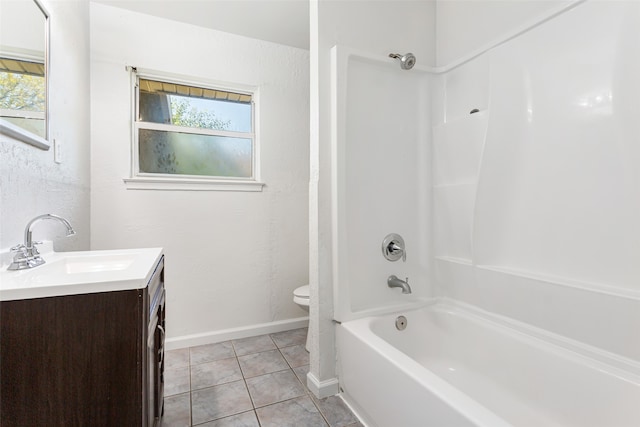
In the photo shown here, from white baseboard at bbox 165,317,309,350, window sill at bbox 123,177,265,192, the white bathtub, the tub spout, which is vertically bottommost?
white baseboard at bbox 165,317,309,350

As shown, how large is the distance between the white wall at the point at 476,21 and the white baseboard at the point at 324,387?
2.07m

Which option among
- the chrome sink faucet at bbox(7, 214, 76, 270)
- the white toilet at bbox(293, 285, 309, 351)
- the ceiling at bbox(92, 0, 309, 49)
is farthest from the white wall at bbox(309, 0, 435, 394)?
the chrome sink faucet at bbox(7, 214, 76, 270)

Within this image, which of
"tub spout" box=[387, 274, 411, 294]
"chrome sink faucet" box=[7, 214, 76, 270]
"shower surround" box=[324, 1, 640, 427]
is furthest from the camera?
"tub spout" box=[387, 274, 411, 294]

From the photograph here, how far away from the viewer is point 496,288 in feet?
5.28

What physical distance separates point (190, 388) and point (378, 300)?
1.23m

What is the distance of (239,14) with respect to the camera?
2.22 metres

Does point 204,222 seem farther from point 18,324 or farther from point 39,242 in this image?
point 18,324

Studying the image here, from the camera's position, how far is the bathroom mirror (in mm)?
1092

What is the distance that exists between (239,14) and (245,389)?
2559 mm

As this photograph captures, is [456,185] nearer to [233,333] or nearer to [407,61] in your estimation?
[407,61]

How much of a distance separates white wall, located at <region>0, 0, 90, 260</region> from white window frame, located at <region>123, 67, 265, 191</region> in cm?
28

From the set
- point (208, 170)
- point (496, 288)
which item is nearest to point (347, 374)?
point (496, 288)

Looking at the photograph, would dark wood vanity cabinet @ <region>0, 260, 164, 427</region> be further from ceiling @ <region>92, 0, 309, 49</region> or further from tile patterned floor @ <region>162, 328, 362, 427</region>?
ceiling @ <region>92, 0, 309, 49</region>

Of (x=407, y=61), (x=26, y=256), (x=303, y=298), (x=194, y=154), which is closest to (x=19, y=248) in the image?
(x=26, y=256)
